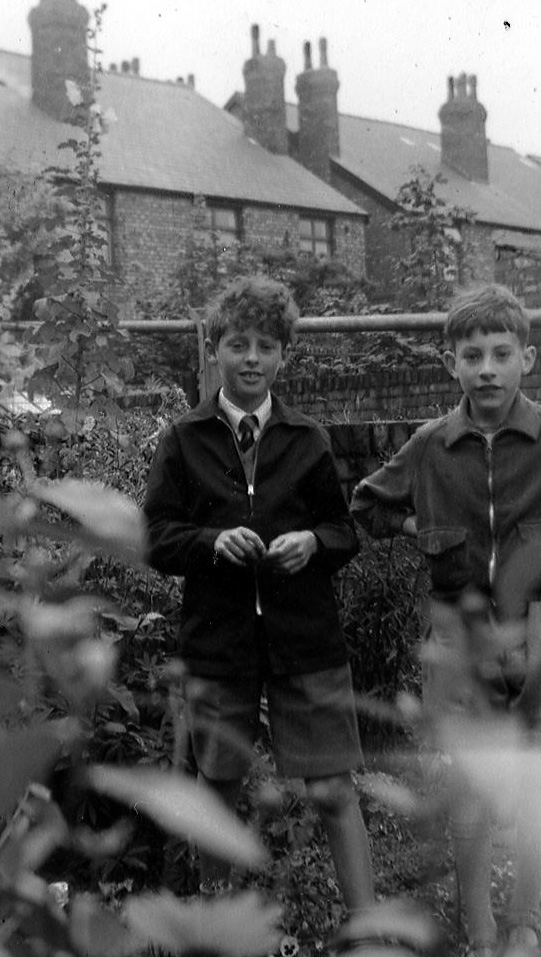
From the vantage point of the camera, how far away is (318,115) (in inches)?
1039

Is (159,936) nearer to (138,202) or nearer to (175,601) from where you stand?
(175,601)

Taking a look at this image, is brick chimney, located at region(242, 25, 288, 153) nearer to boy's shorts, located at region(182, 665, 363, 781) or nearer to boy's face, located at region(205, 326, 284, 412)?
boy's face, located at region(205, 326, 284, 412)

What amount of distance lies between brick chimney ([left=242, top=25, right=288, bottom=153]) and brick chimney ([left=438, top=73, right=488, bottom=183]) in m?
5.81

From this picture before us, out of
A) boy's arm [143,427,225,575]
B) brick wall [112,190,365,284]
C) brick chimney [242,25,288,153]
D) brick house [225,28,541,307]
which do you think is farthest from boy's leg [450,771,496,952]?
brick chimney [242,25,288,153]

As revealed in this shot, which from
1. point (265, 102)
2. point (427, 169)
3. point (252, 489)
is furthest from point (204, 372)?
point (427, 169)

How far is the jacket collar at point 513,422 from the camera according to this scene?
85.1 inches

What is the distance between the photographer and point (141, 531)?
0.60 m

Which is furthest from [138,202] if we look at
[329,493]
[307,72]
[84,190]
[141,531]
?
[141,531]

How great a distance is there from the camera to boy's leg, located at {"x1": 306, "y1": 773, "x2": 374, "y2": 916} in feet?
6.89

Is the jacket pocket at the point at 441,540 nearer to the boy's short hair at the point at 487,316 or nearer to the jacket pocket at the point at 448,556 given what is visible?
the jacket pocket at the point at 448,556

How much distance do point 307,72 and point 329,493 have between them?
2642 centimetres

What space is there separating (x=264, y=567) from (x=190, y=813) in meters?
1.64

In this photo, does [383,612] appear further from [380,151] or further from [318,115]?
[380,151]

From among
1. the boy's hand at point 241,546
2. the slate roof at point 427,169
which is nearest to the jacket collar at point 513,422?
the boy's hand at point 241,546
